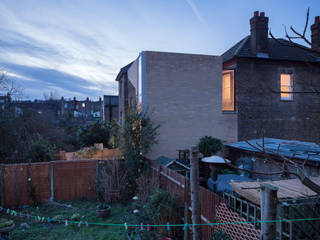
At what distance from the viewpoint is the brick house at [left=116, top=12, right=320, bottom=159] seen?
13398mm

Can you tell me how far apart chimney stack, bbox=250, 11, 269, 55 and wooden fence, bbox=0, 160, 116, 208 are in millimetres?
12286

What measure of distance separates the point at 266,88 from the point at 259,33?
3665mm

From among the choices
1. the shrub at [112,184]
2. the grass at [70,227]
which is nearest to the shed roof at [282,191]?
the grass at [70,227]

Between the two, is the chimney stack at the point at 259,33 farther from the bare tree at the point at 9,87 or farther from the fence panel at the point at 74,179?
the bare tree at the point at 9,87

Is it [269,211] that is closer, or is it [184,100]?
[269,211]

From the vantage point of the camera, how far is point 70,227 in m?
7.66

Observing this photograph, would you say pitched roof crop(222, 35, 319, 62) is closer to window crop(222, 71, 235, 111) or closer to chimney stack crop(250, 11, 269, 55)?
chimney stack crop(250, 11, 269, 55)

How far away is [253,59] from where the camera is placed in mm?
14531

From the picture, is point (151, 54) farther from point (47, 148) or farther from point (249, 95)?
point (47, 148)

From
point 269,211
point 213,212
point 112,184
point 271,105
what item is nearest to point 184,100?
point 271,105

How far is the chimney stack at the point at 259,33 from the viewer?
14304mm

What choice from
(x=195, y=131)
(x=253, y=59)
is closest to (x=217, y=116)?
(x=195, y=131)

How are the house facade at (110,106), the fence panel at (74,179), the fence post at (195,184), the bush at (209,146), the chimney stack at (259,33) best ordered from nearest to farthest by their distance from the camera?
the fence post at (195,184) < the fence panel at (74,179) < the bush at (209,146) < the chimney stack at (259,33) < the house facade at (110,106)

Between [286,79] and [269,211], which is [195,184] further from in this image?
[286,79]
